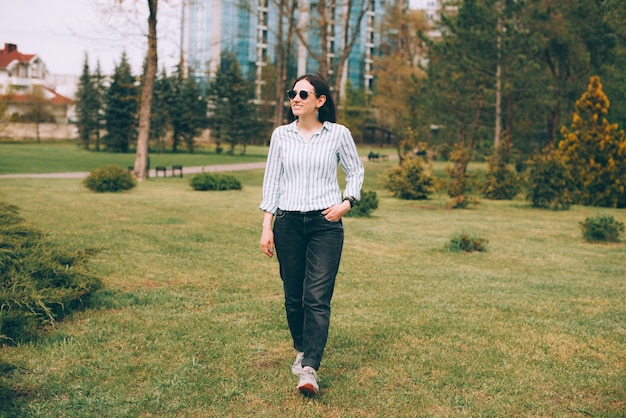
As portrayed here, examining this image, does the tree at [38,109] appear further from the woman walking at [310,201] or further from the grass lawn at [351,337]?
A: the woman walking at [310,201]

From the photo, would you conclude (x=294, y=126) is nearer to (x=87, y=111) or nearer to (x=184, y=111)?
(x=184, y=111)

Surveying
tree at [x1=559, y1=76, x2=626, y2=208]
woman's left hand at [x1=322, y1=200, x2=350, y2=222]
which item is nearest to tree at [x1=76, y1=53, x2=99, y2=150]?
tree at [x1=559, y1=76, x2=626, y2=208]

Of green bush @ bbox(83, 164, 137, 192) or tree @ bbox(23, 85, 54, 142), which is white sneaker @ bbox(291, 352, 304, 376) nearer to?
green bush @ bbox(83, 164, 137, 192)

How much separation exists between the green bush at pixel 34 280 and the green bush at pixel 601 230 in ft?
32.0

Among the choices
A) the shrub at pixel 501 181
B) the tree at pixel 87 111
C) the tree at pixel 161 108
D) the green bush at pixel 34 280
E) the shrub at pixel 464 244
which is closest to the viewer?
the green bush at pixel 34 280

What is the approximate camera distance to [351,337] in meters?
5.97

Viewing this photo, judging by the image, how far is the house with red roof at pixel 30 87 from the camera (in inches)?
2721

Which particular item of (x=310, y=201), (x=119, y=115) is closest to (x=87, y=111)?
(x=119, y=115)

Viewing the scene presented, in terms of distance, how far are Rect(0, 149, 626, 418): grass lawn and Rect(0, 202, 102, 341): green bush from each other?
20cm

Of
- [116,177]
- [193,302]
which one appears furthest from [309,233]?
[116,177]

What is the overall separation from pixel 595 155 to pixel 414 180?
5840mm

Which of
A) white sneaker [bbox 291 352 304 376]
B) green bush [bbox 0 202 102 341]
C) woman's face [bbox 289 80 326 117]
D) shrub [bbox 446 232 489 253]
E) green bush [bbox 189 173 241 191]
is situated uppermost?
woman's face [bbox 289 80 326 117]

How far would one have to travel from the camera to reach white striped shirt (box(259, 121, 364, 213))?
4547mm

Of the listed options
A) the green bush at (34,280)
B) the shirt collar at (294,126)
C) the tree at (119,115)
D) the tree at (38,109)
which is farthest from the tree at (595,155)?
the tree at (38,109)
